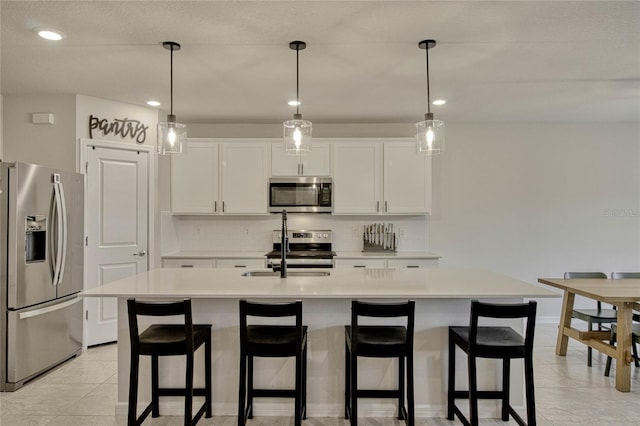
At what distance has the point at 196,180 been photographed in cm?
481

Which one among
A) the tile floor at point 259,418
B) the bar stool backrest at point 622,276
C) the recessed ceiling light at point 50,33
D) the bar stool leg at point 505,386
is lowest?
the tile floor at point 259,418

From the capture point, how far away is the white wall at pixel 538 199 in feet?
16.7

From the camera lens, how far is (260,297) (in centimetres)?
237

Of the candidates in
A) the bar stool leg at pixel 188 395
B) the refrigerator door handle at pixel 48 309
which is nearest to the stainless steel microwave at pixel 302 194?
the refrigerator door handle at pixel 48 309

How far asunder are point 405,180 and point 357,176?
59 cm

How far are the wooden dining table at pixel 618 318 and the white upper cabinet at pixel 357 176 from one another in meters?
2.06

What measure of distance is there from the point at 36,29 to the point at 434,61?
9.20ft

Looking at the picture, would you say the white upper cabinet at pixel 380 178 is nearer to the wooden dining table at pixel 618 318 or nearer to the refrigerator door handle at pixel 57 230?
the wooden dining table at pixel 618 318

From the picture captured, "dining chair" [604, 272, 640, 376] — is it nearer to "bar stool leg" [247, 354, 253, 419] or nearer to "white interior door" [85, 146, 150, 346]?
"bar stool leg" [247, 354, 253, 419]

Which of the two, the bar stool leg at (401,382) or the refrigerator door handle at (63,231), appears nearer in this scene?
the bar stool leg at (401,382)

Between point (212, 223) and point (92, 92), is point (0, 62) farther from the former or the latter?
point (212, 223)

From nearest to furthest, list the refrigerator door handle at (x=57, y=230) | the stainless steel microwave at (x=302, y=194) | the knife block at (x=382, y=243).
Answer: the refrigerator door handle at (x=57, y=230) < the stainless steel microwave at (x=302, y=194) < the knife block at (x=382, y=243)

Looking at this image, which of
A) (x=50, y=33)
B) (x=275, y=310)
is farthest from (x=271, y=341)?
(x=50, y=33)

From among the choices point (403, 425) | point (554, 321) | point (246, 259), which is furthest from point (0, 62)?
point (554, 321)
